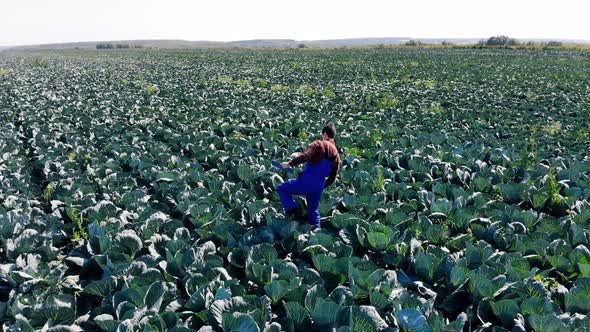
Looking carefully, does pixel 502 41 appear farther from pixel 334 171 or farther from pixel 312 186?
pixel 312 186

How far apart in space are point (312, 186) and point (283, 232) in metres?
0.73

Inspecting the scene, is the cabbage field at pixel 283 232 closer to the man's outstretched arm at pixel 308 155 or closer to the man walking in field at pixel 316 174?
the man walking in field at pixel 316 174

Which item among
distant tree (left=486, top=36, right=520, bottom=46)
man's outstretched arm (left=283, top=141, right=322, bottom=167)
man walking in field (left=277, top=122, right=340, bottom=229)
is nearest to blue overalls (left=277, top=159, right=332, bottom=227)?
man walking in field (left=277, top=122, right=340, bottom=229)

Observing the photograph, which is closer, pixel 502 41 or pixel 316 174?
pixel 316 174

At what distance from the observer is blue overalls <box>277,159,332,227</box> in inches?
199

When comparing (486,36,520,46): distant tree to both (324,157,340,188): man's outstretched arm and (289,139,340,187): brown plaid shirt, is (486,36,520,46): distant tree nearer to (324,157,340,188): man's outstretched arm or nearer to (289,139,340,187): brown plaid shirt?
(324,157,340,188): man's outstretched arm

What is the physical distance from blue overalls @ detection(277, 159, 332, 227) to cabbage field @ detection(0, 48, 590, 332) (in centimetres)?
25

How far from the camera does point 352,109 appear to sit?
13.4 meters

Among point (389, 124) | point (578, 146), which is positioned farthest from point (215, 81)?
point (578, 146)


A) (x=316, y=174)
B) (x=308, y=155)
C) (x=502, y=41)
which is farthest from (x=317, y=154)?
(x=502, y=41)

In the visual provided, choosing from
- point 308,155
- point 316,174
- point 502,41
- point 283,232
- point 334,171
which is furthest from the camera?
point 502,41

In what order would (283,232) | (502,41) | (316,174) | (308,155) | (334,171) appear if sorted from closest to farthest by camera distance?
(283,232), (308,155), (316,174), (334,171), (502,41)

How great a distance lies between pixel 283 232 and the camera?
15.3 ft

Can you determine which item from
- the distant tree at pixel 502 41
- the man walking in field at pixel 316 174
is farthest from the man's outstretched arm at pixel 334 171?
the distant tree at pixel 502 41
